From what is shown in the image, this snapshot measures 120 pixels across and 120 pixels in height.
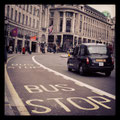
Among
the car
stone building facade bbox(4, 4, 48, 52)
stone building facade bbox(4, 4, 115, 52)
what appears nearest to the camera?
stone building facade bbox(4, 4, 115, 52)

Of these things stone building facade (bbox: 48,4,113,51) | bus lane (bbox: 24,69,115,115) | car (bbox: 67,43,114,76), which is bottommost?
bus lane (bbox: 24,69,115,115)

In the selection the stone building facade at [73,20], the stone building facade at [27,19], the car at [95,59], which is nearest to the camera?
the stone building facade at [73,20]

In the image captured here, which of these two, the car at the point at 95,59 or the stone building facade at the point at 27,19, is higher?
the stone building facade at the point at 27,19

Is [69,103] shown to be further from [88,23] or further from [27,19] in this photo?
[27,19]

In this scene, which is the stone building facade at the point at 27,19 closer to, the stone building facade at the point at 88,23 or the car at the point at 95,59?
the stone building facade at the point at 88,23

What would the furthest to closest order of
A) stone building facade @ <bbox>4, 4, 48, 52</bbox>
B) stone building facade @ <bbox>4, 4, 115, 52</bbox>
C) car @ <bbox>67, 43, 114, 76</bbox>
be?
car @ <bbox>67, 43, 114, 76</bbox>
stone building facade @ <bbox>4, 4, 48, 52</bbox>
stone building facade @ <bbox>4, 4, 115, 52</bbox>

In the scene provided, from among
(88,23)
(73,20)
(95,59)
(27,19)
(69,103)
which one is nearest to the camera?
(69,103)

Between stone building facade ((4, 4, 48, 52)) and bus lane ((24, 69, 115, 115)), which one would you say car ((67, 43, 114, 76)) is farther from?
bus lane ((24, 69, 115, 115))

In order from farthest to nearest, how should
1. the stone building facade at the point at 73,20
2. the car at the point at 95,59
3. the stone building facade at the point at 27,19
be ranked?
1. the car at the point at 95,59
2. the stone building facade at the point at 27,19
3. the stone building facade at the point at 73,20

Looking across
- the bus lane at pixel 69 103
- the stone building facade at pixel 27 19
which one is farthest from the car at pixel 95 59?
the bus lane at pixel 69 103

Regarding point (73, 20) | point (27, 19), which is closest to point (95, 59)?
point (73, 20)

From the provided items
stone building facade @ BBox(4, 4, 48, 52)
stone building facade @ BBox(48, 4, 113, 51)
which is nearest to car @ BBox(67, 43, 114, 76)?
stone building facade @ BBox(48, 4, 113, 51)
